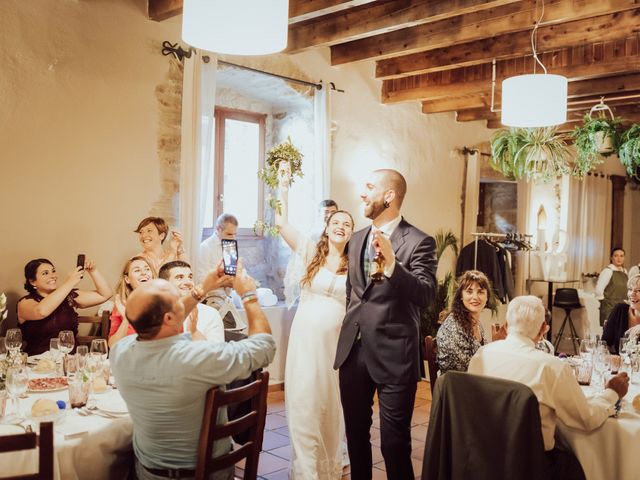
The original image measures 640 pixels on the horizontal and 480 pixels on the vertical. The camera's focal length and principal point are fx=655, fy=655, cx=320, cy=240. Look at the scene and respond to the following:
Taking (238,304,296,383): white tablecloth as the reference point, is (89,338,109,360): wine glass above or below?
above

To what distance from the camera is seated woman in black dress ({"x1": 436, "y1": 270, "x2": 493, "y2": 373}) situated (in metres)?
3.58

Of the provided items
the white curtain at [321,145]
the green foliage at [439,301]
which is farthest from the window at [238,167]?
the green foliage at [439,301]

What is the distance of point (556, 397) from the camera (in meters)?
2.59

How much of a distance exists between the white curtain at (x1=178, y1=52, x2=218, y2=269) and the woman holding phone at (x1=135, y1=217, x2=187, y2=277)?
Answer: 1.30 feet

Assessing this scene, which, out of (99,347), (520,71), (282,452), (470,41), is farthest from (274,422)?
(520,71)

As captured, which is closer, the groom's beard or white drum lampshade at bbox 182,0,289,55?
white drum lampshade at bbox 182,0,289,55

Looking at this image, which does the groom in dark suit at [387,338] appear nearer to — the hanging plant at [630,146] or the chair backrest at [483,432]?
the chair backrest at [483,432]

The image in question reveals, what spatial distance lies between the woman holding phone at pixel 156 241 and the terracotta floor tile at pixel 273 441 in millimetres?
1438

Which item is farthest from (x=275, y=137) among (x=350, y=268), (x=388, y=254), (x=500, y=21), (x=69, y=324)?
(x=388, y=254)

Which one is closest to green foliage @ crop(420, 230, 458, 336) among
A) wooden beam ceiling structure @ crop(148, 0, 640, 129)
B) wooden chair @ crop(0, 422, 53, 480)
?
wooden beam ceiling structure @ crop(148, 0, 640, 129)

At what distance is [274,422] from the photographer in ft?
16.8

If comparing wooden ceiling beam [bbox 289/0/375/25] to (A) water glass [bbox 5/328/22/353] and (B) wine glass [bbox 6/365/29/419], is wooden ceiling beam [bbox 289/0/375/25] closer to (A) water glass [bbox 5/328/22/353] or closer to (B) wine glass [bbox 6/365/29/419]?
(A) water glass [bbox 5/328/22/353]

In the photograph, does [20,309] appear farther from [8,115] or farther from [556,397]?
[556,397]

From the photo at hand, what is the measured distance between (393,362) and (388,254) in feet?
1.78
